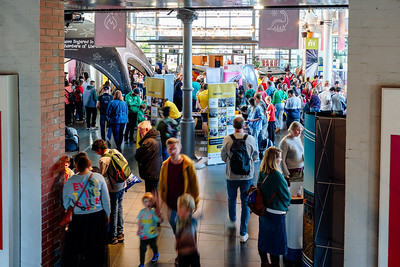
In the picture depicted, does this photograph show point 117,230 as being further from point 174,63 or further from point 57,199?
point 174,63

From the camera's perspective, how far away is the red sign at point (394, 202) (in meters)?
4.10

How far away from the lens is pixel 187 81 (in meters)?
11.4

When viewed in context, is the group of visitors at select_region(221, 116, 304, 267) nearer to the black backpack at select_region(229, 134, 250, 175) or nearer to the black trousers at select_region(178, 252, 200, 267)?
the black backpack at select_region(229, 134, 250, 175)

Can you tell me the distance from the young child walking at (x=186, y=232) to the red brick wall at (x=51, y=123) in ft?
4.67

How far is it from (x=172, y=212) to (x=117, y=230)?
1.24 m

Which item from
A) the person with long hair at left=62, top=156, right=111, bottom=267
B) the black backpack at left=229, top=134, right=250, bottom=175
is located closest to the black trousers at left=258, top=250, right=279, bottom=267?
the black backpack at left=229, top=134, right=250, bottom=175

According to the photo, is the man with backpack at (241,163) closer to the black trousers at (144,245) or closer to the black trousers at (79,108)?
the black trousers at (144,245)

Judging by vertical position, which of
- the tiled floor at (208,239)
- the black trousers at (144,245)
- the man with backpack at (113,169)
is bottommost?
the tiled floor at (208,239)

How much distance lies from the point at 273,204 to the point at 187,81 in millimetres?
6121

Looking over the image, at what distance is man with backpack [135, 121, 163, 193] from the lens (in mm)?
7344

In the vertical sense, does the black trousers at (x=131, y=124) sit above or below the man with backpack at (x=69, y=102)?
below

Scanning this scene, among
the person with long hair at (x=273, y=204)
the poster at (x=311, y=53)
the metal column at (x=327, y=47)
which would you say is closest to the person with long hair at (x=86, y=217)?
the person with long hair at (x=273, y=204)

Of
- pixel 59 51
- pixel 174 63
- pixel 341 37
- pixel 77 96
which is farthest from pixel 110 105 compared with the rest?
pixel 174 63

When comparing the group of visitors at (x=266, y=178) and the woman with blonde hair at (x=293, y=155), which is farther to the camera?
the woman with blonde hair at (x=293, y=155)
